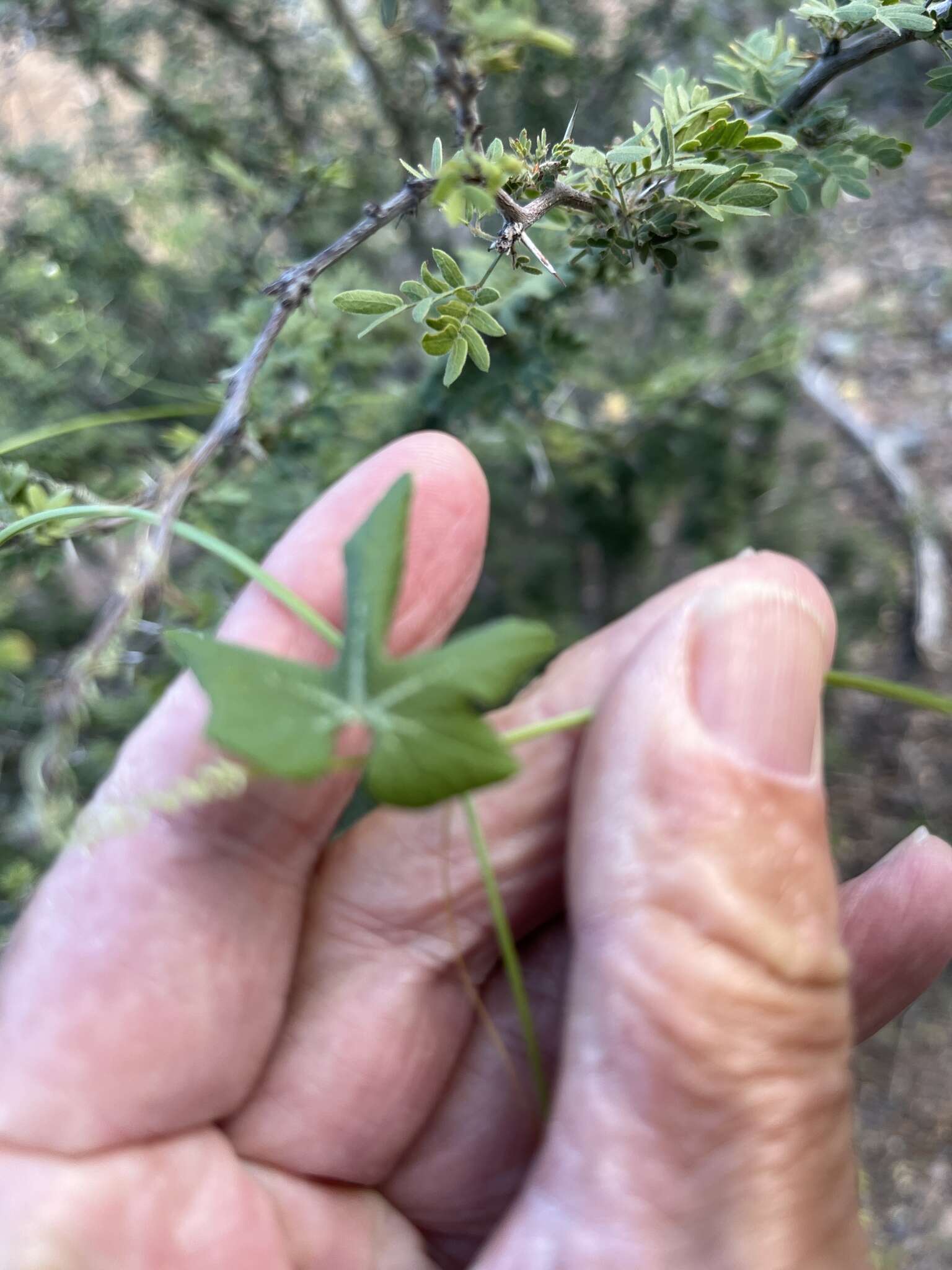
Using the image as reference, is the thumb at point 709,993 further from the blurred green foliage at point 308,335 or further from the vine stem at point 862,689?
the blurred green foliage at point 308,335

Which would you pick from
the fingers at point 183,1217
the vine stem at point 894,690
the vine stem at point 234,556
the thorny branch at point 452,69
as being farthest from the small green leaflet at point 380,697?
the fingers at point 183,1217

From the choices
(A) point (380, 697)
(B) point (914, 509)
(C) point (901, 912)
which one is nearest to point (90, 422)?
(A) point (380, 697)

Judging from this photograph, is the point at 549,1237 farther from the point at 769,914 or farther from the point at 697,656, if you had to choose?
the point at 697,656

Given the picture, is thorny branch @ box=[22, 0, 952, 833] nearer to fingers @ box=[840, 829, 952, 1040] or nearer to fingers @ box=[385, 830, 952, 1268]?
fingers @ box=[385, 830, 952, 1268]

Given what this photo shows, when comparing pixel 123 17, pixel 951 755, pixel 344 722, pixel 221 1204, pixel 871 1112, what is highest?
pixel 123 17

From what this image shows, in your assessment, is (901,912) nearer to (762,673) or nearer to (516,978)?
(762,673)

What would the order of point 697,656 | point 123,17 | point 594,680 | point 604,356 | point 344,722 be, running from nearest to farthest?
1. point 344,722
2. point 697,656
3. point 594,680
4. point 123,17
5. point 604,356

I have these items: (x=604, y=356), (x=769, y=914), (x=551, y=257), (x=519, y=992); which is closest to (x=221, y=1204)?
(x=519, y=992)
